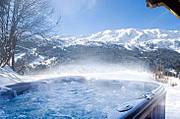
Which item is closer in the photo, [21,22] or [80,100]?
[80,100]

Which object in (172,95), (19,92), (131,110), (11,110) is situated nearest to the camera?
(131,110)

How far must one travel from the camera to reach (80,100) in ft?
20.1

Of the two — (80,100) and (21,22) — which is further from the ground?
(21,22)

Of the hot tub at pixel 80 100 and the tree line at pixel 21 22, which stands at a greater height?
the tree line at pixel 21 22

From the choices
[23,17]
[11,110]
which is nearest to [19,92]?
[11,110]

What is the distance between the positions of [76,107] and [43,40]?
629 centimetres

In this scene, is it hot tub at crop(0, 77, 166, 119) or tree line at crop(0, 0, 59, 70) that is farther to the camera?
tree line at crop(0, 0, 59, 70)

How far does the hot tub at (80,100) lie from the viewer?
3.52 m

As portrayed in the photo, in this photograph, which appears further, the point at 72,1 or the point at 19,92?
the point at 72,1

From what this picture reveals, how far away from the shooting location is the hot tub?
352cm

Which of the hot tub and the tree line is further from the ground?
the tree line

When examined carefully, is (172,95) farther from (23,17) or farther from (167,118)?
(23,17)

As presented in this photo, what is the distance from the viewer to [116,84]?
812 cm

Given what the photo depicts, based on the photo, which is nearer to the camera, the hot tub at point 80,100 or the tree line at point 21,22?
the hot tub at point 80,100
